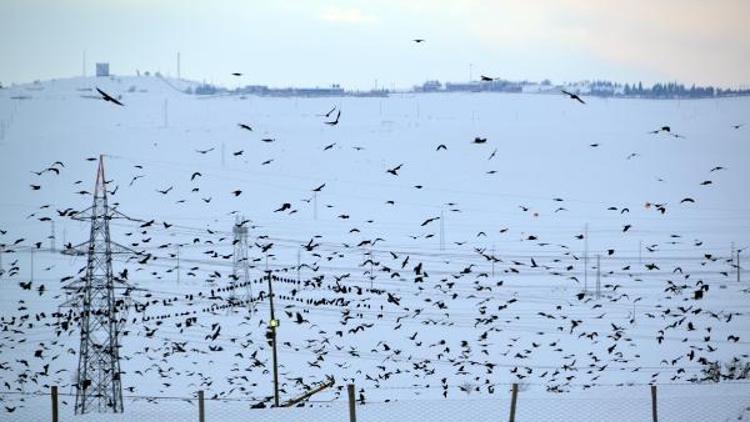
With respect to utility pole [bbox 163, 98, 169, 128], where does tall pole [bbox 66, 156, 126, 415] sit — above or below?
below

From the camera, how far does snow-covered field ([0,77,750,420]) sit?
3516 centimetres

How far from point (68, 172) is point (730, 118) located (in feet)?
387

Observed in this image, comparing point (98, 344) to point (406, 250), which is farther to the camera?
point (406, 250)

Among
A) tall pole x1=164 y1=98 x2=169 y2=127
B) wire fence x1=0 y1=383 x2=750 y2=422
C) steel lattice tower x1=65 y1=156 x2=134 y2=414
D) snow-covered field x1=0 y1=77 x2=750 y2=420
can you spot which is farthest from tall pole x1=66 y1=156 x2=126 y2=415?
tall pole x1=164 y1=98 x2=169 y2=127

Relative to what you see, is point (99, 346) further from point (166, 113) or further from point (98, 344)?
point (166, 113)

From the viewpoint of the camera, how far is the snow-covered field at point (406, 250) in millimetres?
35156

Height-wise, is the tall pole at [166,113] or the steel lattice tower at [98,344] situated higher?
the tall pole at [166,113]

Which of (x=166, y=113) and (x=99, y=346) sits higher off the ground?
(x=166, y=113)

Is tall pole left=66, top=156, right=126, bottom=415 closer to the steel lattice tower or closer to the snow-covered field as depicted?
the steel lattice tower

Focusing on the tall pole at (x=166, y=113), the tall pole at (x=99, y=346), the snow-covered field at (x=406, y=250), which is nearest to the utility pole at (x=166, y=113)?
the tall pole at (x=166, y=113)

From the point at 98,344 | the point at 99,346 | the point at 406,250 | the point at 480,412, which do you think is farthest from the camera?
A: the point at 406,250

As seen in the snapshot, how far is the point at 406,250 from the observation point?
3061 inches

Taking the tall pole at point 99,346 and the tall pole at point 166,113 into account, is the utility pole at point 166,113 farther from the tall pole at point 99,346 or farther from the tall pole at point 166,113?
the tall pole at point 99,346

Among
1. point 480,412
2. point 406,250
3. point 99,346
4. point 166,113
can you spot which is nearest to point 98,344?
point 99,346
